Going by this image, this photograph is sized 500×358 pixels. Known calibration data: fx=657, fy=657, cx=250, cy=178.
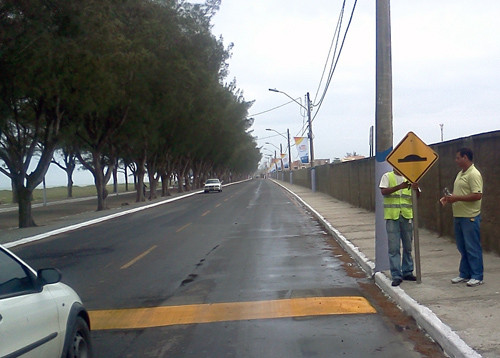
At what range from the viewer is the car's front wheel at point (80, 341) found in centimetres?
554

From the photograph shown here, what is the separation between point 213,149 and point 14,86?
51891 millimetres

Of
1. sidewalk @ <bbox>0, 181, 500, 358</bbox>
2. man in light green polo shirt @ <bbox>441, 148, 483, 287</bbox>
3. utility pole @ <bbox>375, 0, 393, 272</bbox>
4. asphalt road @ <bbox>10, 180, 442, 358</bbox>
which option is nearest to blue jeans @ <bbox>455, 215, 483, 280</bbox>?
man in light green polo shirt @ <bbox>441, 148, 483, 287</bbox>

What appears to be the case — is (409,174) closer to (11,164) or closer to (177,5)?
(11,164)

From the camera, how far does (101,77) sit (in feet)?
84.1

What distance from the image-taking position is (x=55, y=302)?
5.29 metres

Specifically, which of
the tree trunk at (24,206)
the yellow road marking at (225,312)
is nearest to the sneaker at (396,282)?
the yellow road marking at (225,312)

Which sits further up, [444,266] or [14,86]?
[14,86]

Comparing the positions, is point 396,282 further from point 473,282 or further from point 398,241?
point 473,282

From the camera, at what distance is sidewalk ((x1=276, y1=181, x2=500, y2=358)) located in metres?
6.55

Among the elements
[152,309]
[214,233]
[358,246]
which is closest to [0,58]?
[214,233]

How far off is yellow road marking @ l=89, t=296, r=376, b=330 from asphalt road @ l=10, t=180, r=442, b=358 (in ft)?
0.05

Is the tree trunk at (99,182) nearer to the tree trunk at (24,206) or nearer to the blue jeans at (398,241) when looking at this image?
the tree trunk at (24,206)

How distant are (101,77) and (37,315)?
858 inches

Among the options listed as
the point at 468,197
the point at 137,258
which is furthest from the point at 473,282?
the point at 137,258
